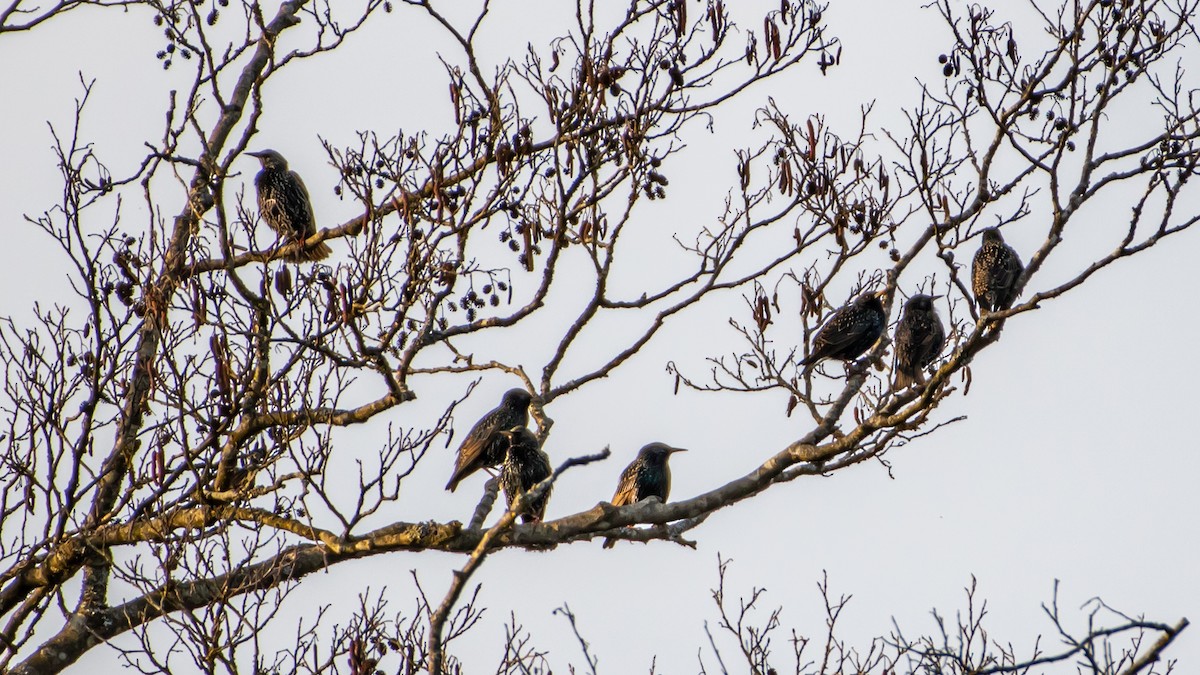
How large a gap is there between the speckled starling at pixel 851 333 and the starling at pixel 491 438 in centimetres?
210

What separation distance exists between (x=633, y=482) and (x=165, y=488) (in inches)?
224

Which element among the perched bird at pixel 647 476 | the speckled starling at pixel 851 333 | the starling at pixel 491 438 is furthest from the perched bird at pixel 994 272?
the starling at pixel 491 438

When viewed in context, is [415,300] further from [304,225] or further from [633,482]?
[633,482]

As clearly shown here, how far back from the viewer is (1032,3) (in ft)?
23.4

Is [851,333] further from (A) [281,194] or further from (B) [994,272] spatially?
(A) [281,194]

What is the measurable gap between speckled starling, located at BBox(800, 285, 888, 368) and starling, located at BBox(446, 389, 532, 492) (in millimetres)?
2097

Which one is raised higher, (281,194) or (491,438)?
(281,194)

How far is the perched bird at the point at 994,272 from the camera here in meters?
10.3

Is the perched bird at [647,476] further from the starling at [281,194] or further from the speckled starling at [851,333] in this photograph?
the starling at [281,194]

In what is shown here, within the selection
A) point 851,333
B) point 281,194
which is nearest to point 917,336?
point 851,333

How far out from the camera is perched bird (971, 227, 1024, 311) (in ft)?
33.8

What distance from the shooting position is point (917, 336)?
9.80 metres

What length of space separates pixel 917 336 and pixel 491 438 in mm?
3131

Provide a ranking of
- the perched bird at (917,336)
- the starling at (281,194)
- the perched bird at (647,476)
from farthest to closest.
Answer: the perched bird at (647,476) → the starling at (281,194) → the perched bird at (917,336)
